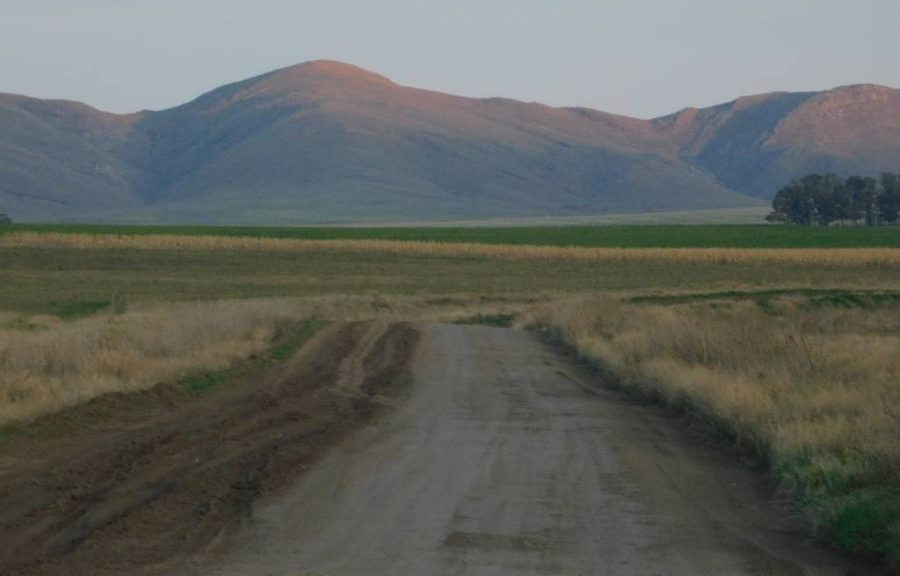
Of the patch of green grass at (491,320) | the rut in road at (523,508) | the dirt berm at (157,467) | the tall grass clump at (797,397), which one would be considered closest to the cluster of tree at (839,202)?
the patch of green grass at (491,320)

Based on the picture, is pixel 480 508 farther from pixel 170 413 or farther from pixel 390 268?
pixel 390 268

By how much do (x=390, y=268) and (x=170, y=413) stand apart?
189 feet

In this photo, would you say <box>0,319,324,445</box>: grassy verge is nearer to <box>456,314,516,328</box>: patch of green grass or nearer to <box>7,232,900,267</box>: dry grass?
<box>456,314,516,328</box>: patch of green grass

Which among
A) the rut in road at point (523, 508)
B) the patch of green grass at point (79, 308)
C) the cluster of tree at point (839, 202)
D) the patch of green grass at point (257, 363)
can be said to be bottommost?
the patch of green grass at point (79, 308)

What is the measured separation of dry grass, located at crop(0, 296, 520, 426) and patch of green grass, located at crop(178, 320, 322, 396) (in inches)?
8.4

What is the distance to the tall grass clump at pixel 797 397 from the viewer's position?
11117 millimetres

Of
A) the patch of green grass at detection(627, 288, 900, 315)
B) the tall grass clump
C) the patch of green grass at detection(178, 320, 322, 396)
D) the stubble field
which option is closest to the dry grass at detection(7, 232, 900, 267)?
the stubble field

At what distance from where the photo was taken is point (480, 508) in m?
11.4

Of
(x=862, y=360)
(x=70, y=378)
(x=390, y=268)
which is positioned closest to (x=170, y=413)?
(x=70, y=378)

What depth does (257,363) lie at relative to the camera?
24.6 metres

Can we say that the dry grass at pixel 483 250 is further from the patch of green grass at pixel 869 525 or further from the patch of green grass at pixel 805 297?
the patch of green grass at pixel 869 525

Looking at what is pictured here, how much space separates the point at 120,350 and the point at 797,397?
1048 cm

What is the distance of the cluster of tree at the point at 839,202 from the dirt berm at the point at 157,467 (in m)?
137

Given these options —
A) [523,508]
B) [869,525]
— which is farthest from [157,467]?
[869,525]
